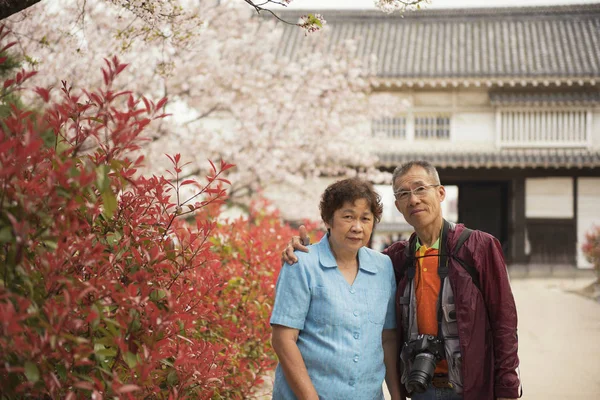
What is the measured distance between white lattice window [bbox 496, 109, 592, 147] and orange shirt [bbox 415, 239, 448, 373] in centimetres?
1727

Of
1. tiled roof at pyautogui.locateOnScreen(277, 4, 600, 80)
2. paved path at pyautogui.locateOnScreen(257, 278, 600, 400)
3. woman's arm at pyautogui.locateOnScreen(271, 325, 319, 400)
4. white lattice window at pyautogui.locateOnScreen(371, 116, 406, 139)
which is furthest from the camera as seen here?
white lattice window at pyautogui.locateOnScreen(371, 116, 406, 139)

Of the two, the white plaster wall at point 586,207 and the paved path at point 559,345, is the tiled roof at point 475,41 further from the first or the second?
the paved path at point 559,345

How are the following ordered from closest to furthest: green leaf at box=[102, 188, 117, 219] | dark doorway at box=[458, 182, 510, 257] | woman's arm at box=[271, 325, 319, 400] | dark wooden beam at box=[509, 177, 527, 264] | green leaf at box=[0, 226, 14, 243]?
green leaf at box=[0, 226, 14, 243] → green leaf at box=[102, 188, 117, 219] → woman's arm at box=[271, 325, 319, 400] → dark wooden beam at box=[509, 177, 527, 264] → dark doorway at box=[458, 182, 510, 257]

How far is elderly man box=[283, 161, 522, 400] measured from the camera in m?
2.76

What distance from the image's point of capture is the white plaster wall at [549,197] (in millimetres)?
19000

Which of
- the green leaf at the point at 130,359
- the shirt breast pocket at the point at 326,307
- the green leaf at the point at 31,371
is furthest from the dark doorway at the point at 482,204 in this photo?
the green leaf at the point at 31,371

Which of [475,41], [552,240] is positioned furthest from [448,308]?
[475,41]

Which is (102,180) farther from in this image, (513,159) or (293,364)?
(513,159)

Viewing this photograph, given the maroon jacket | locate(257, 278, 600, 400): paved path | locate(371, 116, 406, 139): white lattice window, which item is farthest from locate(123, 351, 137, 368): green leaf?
locate(371, 116, 406, 139): white lattice window

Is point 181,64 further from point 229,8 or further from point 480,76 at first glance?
point 480,76

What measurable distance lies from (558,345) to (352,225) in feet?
23.8

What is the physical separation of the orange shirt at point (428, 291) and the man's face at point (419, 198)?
0.48 feet

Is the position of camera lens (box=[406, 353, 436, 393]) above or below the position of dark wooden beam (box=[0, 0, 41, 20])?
below

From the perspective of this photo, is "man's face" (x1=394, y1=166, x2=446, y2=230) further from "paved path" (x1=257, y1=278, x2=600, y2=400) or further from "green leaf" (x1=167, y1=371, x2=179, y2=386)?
"paved path" (x1=257, y1=278, x2=600, y2=400)
